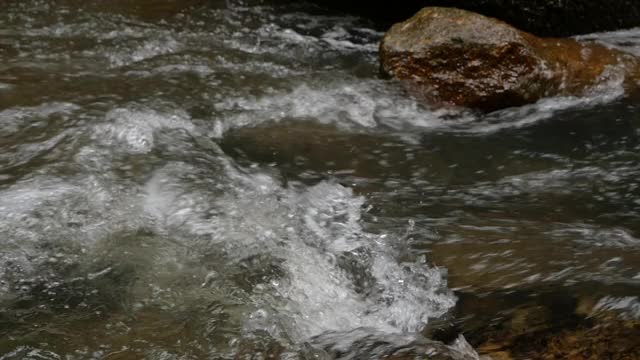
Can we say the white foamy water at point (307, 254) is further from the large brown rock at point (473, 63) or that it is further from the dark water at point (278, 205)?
the large brown rock at point (473, 63)

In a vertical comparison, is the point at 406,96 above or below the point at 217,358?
above

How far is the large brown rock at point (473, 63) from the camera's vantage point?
14.9 feet

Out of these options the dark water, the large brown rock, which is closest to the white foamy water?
the dark water

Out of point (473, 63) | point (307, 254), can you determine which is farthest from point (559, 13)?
point (307, 254)

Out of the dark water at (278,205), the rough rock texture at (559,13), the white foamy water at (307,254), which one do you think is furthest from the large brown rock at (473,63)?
the white foamy water at (307,254)

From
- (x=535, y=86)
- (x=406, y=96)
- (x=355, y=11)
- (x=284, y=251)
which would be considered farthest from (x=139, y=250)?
(x=355, y=11)

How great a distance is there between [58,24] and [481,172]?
3.60 meters

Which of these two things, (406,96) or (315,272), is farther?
(406,96)

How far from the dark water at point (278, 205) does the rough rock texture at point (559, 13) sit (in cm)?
110

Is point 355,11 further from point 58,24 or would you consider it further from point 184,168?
point 184,168

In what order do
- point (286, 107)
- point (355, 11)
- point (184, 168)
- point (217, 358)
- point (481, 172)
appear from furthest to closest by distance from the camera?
point (355, 11)
point (286, 107)
point (481, 172)
point (184, 168)
point (217, 358)

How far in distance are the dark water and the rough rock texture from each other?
43.2 inches

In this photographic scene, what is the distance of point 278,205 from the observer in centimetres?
330

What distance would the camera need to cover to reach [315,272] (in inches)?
111
